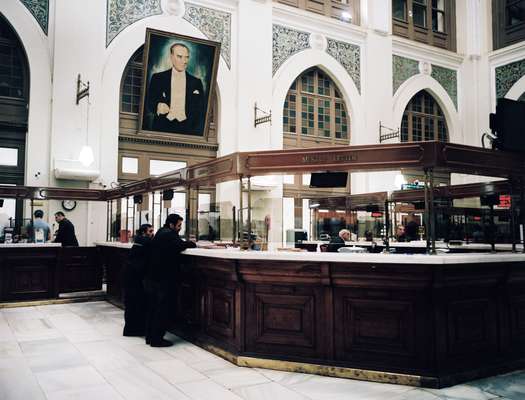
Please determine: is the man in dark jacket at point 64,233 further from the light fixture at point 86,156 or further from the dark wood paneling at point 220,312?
the dark wood paneling at point 220,312

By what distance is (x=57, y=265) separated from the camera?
8.68 m

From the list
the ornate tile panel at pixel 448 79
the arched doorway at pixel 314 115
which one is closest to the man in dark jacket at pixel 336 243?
the arched doorway at pixel 314 115

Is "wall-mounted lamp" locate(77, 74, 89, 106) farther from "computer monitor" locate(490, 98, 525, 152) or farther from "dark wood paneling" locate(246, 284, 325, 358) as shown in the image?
"computer monitor" locate(490, 98, 525, 152)

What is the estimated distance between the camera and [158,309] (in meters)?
5.63

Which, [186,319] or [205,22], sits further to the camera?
[205,22]

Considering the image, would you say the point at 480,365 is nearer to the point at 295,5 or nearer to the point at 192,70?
the point at 192,70

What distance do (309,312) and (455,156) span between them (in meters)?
2.04

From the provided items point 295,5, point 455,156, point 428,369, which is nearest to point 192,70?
point 295,5

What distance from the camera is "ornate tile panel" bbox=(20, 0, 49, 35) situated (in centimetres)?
1063

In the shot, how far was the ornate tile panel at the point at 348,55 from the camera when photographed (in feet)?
49.1

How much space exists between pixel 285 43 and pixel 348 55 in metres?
2.38

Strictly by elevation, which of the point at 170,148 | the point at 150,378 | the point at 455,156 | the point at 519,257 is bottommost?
the point at 150,378

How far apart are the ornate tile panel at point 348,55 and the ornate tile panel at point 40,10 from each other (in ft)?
26.1

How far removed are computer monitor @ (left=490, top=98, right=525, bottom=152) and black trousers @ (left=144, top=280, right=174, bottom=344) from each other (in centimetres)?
404
